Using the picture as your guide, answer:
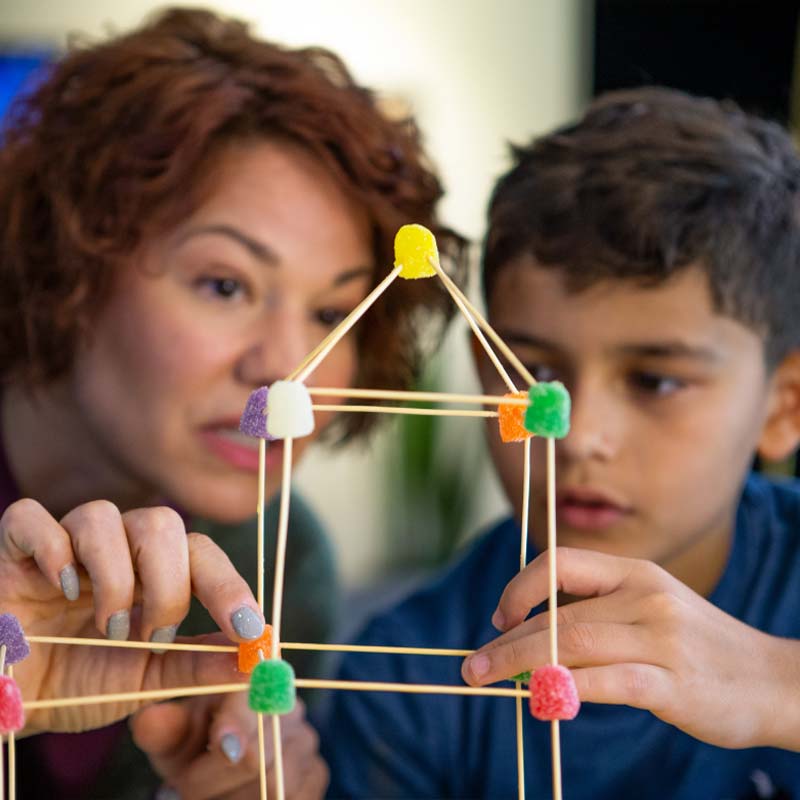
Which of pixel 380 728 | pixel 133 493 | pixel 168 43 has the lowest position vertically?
pixel 380 728

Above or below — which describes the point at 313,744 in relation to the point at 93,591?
below

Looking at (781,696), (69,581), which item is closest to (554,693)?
(781,696)

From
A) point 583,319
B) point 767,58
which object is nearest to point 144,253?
point 583,319

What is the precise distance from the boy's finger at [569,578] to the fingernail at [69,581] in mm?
213

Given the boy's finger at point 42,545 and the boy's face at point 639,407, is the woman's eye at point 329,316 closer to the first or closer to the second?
the boy's face at point 639,407

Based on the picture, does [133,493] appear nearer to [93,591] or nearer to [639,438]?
[93,591]

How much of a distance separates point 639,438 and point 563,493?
0.06 meters

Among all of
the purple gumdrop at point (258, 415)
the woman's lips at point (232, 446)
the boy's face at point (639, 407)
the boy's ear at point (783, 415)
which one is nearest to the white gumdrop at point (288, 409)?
the purple gumdrop at point (258, 415)

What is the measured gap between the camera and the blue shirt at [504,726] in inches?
22.6

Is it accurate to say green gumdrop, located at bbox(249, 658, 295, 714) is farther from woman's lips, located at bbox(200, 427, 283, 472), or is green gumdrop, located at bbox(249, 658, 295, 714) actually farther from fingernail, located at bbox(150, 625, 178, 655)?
woman's lips, located at bbox(200, 427, 283, 472)

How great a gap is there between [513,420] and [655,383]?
23 cm

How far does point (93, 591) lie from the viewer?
0.48 metres

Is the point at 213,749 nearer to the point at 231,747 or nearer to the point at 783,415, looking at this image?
the point at 231,747

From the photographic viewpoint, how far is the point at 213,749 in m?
0.59
